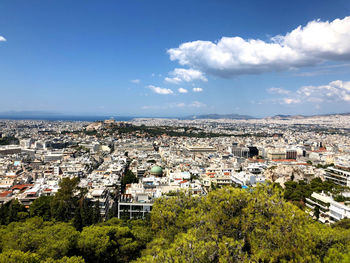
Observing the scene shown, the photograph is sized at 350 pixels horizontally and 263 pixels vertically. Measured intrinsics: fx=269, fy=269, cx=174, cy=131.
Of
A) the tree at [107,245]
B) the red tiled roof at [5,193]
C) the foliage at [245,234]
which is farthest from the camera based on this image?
the red tiled roof at [5,193]

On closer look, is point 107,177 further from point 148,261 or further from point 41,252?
point 148,261

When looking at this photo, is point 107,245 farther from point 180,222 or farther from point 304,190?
point 304,190

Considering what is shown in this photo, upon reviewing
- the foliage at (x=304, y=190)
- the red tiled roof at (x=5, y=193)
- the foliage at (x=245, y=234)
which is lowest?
the red tiled roof at (x=5, y=193)

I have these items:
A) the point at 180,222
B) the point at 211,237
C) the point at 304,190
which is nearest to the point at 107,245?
the point at 180,222

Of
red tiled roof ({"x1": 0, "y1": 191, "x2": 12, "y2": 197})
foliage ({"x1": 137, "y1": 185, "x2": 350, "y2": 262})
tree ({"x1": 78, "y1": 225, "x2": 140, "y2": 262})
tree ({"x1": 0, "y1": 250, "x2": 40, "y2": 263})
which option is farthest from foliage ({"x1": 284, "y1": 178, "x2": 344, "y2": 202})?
red tiled roof ({"x1": 0, "y1": 191, "x2": 12, "y2": 197})

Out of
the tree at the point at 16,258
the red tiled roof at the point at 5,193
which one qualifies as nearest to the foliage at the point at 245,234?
the tree at the point at 16,258

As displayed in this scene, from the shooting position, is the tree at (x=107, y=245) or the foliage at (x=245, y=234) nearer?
the foliage at (x=245, y=234)

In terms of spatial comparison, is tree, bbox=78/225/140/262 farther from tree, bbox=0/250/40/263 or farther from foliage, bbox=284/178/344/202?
Answer: foliage, bbox=284/178/344/202

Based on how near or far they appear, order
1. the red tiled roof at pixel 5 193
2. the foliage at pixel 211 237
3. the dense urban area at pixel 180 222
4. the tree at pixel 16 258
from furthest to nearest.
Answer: the red tiled roof at pixel 5 193 < the tree at pixel 16 258 < the dense urban area at pixel 180 222 < the foliage at pixel 211 237

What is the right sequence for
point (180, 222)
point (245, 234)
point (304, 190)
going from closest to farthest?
1. point (245, 234)
2. point (180, 222)
3. point (304, 190)

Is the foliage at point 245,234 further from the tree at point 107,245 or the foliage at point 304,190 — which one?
the foliage at point 304,190

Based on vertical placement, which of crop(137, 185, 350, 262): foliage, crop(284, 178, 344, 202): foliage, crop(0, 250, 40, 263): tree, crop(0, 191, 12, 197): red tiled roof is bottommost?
crop(0, 191, 12, 197): red tiled roof

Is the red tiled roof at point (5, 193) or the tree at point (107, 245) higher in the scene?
the tree at point (107, 245)
